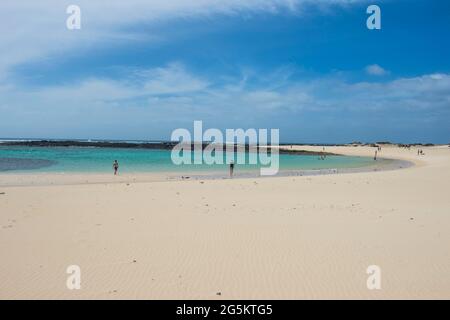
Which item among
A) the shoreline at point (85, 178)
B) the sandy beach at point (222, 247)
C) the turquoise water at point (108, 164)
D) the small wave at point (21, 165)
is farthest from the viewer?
the turquoise water at point (108, 164)

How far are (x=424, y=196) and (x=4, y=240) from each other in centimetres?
1612

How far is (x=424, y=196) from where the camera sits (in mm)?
16984

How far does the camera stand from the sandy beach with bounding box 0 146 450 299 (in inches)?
255

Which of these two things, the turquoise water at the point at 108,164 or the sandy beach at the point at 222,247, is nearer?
the sandy beach at the point at 222,247

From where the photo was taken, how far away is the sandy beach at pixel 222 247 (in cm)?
647

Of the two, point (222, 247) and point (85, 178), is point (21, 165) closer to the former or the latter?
point (85, 178)

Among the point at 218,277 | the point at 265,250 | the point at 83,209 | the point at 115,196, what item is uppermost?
the point at 115,196

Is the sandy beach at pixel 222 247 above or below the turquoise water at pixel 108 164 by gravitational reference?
below

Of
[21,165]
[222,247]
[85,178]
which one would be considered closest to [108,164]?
[21,165]

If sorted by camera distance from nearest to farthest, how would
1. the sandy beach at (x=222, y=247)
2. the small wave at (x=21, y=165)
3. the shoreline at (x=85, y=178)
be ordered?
the sandy beach at (x=222, y=247) → the shoreline at (x=85, y=178) → the small wave at (x=21, y=165)

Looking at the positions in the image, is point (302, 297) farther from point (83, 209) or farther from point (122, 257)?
point (83, 209)

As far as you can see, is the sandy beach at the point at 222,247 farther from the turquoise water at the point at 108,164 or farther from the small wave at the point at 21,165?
the small wave at the point at 21,165

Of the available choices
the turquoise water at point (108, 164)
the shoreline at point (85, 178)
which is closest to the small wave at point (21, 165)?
the turquoise water at point (108, 164)

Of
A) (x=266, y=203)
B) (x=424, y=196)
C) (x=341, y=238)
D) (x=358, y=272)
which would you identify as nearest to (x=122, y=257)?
(x=358, y=272)
